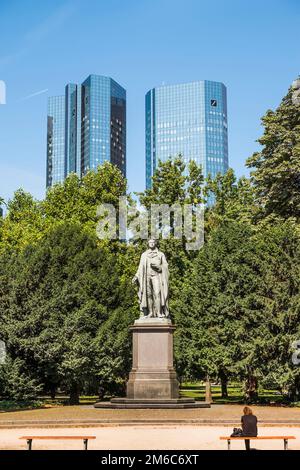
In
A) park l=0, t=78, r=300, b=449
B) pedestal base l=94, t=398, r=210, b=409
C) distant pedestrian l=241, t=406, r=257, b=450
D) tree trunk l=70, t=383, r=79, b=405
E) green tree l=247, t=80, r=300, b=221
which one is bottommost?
tree trunk l=70, t=383, r=79, b=405

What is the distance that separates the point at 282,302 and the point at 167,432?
14.5 meters

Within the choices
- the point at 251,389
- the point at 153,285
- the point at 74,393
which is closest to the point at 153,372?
→ the point at 153,285

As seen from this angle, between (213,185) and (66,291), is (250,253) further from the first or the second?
(213,185)

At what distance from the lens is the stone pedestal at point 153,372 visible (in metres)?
22.9

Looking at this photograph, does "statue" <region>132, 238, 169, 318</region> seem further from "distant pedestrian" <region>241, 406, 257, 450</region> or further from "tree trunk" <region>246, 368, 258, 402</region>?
"distant pedestrian" <region>241, 406, 257, 450</region>

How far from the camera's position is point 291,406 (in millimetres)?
28469

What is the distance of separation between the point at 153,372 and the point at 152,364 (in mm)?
301

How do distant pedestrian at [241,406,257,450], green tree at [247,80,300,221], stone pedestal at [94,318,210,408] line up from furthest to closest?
green tree at [247,80,300,221]
stone pedestal at [94,318,210,408]
distant pedestrian at [241,406,257,450]

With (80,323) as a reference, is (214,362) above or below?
below

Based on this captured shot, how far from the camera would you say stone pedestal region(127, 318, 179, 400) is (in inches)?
912

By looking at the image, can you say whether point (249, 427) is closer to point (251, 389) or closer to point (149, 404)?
point (149, 404)

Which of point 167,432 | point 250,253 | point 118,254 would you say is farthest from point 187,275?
point 167,432

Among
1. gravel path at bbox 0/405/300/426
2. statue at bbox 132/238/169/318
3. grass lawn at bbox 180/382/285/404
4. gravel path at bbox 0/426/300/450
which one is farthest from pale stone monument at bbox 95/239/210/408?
grass lawn at bbox 180/382/285/404

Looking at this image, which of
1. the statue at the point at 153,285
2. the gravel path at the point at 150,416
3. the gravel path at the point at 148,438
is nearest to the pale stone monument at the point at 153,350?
the statue at the point at 153,285
